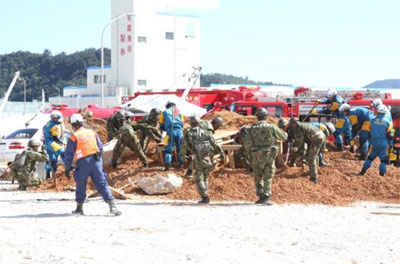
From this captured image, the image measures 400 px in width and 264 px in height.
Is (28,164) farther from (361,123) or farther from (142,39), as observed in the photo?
(142,39)

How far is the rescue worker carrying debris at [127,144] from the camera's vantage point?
18469 mm

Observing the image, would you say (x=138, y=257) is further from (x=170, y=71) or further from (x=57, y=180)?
(x=170, y=71)

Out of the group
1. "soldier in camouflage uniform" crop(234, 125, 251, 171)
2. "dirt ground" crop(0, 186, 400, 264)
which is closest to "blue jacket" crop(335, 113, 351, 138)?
"soldier in camouflage uniform" crop(234, 125, 251, 171)

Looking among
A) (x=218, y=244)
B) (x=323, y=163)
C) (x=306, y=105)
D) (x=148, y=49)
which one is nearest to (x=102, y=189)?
(x=218, y=244)

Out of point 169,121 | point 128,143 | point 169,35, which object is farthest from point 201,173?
point 169,35

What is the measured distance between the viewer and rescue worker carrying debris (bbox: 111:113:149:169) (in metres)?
18.5

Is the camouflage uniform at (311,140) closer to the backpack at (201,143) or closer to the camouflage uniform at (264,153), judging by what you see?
the camouflage uniform at (264,153)

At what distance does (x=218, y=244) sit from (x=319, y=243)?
4.39 feet

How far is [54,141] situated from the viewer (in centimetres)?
1942

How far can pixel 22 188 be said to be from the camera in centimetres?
1830

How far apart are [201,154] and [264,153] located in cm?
122

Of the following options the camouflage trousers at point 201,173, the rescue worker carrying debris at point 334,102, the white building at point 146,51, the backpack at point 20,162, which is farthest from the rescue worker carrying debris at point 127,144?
the white building at point 146,51

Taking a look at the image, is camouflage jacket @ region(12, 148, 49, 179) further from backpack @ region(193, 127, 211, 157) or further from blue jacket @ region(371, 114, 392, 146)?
blue jacket @ region(371, 114, 392, 146)

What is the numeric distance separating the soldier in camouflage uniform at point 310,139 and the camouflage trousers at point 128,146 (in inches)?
142
